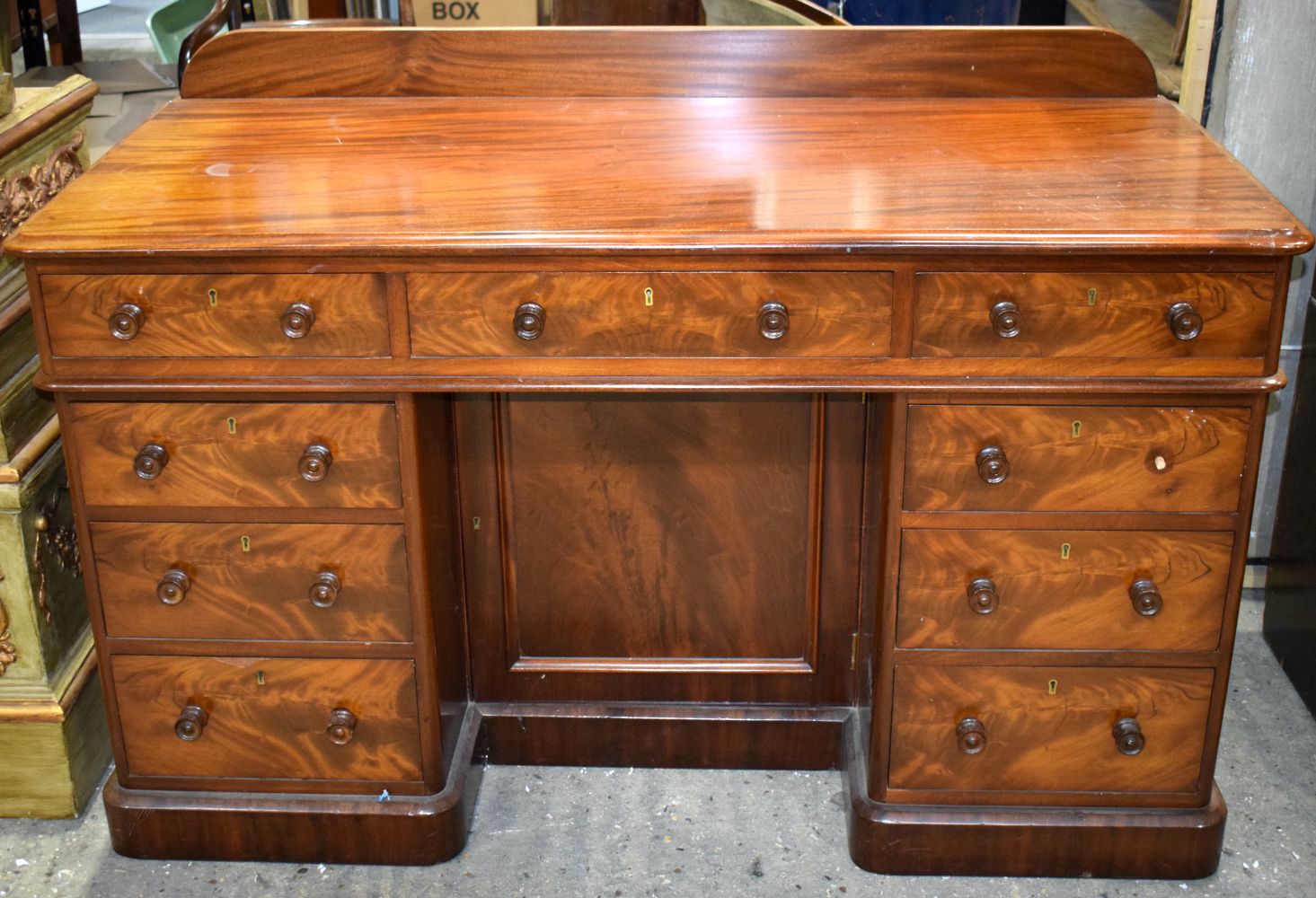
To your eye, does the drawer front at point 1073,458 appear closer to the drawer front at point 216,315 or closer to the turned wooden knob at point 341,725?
the drawer front at point 216,315

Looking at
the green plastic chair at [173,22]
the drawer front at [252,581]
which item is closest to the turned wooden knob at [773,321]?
the drawer front at [252,581]

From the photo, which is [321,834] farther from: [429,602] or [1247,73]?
[1247,73]

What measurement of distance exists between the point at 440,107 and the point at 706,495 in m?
0.62

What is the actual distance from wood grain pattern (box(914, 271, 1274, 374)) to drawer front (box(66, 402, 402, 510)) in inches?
24.8

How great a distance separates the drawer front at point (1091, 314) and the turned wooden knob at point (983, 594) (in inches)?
11.6

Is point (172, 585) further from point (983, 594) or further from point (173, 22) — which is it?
point (173, 22)

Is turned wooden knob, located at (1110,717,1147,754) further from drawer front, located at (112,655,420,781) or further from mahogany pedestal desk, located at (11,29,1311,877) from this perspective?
drawer front, located at (112,655,420,781)

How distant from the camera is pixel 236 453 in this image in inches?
67.2

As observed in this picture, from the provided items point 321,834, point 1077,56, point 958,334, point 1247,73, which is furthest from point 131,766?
point 1247,73

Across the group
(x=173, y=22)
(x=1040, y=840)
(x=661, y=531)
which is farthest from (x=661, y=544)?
(x=173, y=22)

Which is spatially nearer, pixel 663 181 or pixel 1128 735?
pixel 663 181

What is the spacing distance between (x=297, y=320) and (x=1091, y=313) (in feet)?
2.80

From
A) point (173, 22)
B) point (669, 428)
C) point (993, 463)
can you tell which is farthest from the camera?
point (173, 22)

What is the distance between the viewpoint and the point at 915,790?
1.88m
